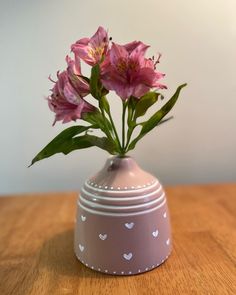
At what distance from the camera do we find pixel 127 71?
1.76 feet

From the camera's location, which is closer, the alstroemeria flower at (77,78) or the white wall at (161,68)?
the alstroemeria flower at (77,78)

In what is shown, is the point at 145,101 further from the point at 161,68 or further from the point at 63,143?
the point at 161,68

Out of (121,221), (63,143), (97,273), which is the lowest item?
(97,273)

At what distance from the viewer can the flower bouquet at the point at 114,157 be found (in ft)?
1.77

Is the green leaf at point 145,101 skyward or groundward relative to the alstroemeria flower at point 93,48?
groundward

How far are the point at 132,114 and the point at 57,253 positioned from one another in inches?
12.7

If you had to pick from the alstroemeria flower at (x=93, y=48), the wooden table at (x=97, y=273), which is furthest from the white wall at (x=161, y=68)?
the alstroemeria flower at (x=93, y=48)

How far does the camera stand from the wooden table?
57cm

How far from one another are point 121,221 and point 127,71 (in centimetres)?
25

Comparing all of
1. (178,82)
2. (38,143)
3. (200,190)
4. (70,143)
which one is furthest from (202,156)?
(70,143)

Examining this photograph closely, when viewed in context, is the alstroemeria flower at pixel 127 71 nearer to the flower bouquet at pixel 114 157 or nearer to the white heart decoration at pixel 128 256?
the flower bouquet at pixel 114 157

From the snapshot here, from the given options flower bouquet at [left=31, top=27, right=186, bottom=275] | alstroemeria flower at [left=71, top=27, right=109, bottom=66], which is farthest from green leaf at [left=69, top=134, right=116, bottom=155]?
alstroemeria flower at [left=71, top=27, right=109, bottom=66]

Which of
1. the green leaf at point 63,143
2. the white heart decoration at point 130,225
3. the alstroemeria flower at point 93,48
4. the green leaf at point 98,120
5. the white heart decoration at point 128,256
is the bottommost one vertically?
the white heart decoration at point 128,256

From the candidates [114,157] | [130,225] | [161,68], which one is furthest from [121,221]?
[161,68]
